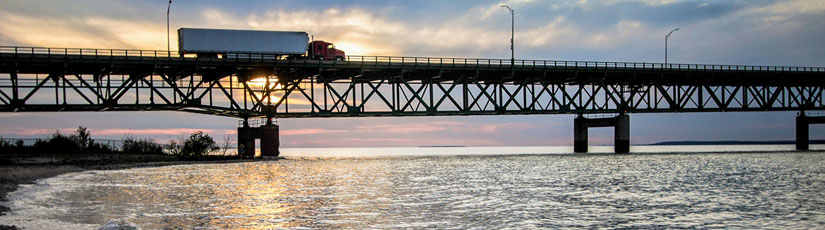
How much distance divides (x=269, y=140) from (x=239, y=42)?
10111 mm

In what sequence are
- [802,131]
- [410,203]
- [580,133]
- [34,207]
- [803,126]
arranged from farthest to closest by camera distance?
[802,131]
[803,126]
[580,133]
[410,203]
[34,207]

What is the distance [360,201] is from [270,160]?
40016 mm

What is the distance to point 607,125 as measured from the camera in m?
85.3

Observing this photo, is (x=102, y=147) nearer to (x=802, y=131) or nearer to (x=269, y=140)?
(x=269, y=140)

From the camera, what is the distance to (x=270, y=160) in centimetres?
6356

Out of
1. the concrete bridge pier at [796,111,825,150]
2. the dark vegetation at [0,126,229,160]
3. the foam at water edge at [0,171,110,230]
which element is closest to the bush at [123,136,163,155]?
the dark vegetation at [0,126,229,160]

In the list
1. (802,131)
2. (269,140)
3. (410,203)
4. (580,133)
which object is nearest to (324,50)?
(269,140)

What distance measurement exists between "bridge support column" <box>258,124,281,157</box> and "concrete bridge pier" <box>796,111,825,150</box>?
254 feet

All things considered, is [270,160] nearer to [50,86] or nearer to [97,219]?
[50,86]

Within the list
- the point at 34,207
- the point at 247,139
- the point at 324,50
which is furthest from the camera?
the point at 324,50

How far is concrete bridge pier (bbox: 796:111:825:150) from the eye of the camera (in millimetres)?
96250

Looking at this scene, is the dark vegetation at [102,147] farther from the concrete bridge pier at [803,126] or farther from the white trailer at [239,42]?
the concrete bridge pier at [803,126]

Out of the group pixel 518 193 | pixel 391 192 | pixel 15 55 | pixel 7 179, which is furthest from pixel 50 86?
pixel 518 193

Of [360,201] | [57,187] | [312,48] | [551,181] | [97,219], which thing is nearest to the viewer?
[97,219]
